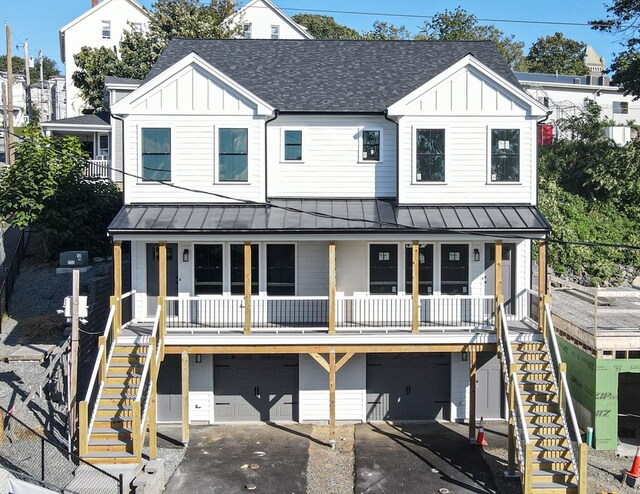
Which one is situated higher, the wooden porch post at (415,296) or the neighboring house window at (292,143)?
the neighboring house window at (292,143)

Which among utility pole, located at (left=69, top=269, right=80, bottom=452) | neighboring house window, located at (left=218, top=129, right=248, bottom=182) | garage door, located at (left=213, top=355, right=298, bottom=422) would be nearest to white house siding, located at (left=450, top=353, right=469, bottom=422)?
garage door, located at (left=213, top=355, right=298, bottom=422)

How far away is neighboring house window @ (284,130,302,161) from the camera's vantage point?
17906 mm

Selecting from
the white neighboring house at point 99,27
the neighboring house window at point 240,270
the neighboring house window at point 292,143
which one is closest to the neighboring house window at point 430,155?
the neighboring house window at point 292,143

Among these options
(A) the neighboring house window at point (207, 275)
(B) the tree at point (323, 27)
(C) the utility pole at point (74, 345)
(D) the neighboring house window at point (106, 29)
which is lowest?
(C) the utility pole at point (74, 345)

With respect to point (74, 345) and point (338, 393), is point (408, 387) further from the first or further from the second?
point (74, 345)

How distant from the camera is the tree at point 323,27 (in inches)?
2507

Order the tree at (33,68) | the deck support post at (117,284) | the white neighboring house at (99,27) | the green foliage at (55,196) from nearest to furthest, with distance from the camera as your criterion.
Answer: the deck support post at (117,284) → the green foliage at (55,196) → the white neighboring house at (99,27) → the tree at (33,68)

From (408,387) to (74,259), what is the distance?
43.1ft

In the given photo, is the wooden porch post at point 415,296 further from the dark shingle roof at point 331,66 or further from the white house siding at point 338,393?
the dark shingle roof at point 331,66

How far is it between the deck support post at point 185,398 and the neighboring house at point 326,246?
0.16 ft

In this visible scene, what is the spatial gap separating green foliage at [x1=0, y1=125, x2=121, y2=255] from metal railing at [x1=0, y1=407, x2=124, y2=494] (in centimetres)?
1048

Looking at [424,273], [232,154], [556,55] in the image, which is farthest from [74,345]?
[556,55]

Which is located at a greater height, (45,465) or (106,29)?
(106,29)

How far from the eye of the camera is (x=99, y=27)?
47.4 m
